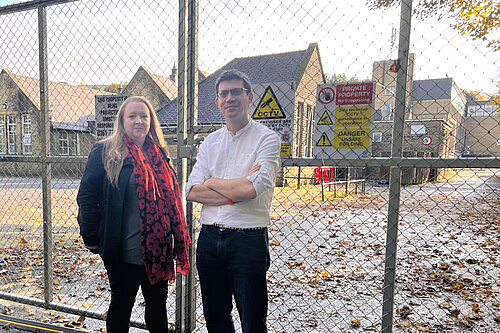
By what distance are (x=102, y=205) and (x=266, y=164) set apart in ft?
4.20

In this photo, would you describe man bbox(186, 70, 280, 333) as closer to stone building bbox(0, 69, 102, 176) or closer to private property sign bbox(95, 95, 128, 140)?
private property sign bbox(95, 95, 128, 140)

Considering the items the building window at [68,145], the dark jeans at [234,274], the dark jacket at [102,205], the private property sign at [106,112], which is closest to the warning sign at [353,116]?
the dark jeans at [234,274]

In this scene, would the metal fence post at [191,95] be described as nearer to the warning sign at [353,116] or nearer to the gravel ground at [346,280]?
the gravel ground at [346,280]

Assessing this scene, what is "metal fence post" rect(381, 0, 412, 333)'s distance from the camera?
2.17 m

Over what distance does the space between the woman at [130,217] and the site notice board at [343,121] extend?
1243 mm

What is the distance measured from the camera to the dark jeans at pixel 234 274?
2.09 m

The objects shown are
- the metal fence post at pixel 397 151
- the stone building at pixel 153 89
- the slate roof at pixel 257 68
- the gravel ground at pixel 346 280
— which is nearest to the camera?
the metal fence post at pixel 397 151

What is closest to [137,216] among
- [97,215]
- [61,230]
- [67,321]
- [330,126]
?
[97,215]

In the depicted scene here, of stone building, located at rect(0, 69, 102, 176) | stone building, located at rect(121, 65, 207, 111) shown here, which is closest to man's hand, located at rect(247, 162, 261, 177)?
stone building, located at rect(0, 69, 102, 176)

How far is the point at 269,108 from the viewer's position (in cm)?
255

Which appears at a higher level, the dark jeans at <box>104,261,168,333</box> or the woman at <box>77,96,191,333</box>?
the woman at <box>77,96,191,333</box>

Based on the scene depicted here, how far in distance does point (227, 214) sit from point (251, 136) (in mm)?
542

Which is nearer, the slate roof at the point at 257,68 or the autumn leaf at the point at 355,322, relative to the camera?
the autumn leaf at the point at 355,322

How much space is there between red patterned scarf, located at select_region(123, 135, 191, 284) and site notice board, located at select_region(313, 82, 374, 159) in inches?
46.1
